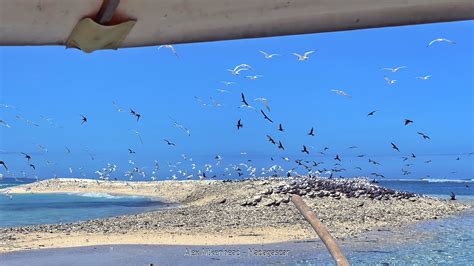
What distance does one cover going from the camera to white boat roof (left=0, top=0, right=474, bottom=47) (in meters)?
2.53

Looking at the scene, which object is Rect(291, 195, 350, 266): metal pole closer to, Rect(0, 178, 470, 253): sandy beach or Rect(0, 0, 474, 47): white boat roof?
Rect(0, 0, 474, 47): white boat roof

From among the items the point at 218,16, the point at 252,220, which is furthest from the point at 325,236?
the point at 252,220

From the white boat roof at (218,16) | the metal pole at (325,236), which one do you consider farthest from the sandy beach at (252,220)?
the white boat roof at (218,16)

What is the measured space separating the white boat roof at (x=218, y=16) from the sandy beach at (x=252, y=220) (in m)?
14.7

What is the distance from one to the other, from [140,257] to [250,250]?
3124 millimetres

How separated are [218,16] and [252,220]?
769 inches

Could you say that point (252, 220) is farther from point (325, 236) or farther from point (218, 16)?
point (218, 16)

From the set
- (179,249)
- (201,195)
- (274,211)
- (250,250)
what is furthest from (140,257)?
(201,195)

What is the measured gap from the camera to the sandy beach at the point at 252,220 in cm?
1791

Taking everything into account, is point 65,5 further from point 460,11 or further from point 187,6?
point 460,11

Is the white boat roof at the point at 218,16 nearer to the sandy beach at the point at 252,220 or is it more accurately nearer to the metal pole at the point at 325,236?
the metal pole at the point at 325,236

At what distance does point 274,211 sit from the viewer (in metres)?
24.0

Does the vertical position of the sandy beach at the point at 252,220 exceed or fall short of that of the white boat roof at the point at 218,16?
it falls short

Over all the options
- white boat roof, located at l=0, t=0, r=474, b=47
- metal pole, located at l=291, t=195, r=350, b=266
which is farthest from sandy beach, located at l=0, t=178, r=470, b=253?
white boat roof, located at l=0, t=0, r=474, b=47
